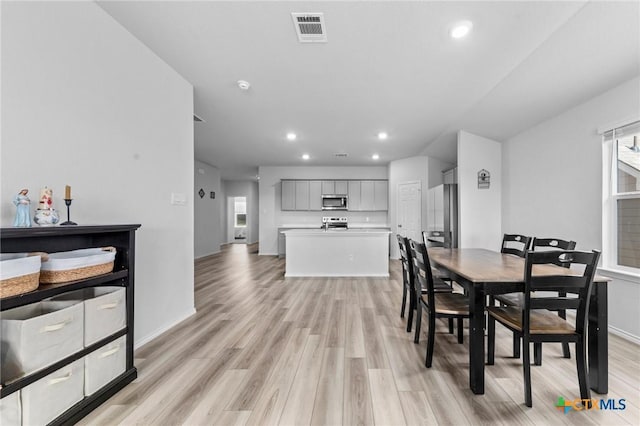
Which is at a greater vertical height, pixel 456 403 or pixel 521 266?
pixel 521 266

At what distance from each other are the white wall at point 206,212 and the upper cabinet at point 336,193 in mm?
2290

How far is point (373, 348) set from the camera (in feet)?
7.55

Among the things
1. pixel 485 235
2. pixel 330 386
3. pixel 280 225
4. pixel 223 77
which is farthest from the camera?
pixel 280 225

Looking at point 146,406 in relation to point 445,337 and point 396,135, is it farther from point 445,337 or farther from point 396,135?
point 396,135

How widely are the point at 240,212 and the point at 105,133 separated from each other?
9687 millimetres

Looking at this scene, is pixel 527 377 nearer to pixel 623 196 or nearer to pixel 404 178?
pixel 623 196

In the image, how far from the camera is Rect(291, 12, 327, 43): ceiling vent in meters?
1.95

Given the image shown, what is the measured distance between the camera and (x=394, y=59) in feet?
8.16

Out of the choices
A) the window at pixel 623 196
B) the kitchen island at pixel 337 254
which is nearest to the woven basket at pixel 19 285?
the kitchen island at pixel 337 254

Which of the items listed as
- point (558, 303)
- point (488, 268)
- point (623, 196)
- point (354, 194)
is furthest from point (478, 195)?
point (354, 194)

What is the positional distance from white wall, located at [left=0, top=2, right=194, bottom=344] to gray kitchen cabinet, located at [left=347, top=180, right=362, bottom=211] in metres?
5.25

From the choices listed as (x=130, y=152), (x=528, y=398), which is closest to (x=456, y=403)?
(x=528, y=398)

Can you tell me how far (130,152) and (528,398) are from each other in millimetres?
3378

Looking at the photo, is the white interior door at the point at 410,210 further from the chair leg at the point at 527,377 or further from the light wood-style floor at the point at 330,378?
the chair leg at the point at 527,377
